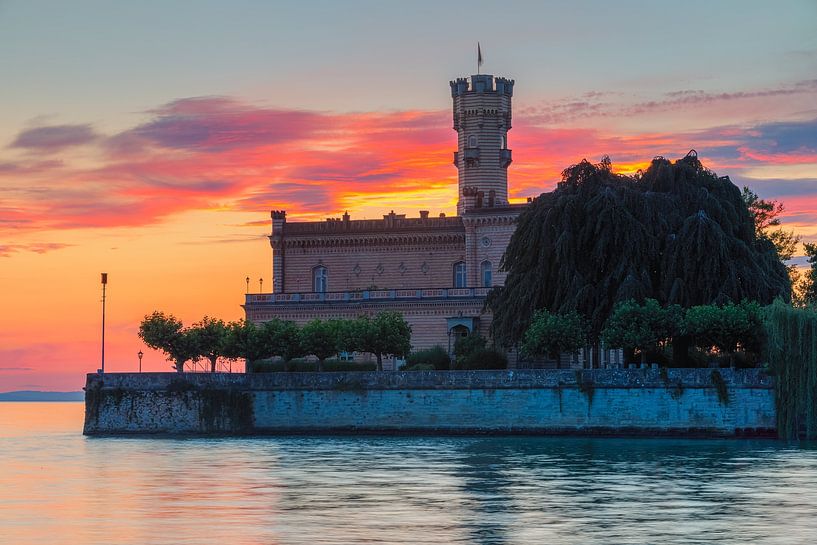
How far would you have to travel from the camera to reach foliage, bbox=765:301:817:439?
55000 mm

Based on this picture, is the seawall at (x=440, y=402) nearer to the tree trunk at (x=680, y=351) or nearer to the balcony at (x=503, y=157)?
the tree trunk at (x=680, y=351)

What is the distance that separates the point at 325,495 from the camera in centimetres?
3988

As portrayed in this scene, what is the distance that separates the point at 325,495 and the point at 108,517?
19.2ft

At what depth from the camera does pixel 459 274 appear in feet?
266

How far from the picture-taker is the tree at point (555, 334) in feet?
198

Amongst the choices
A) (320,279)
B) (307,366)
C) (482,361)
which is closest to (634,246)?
(482,361)

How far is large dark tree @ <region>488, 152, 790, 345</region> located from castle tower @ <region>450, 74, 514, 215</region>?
1756cm

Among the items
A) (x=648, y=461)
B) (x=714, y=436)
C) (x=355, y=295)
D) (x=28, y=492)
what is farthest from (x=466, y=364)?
(x=28, y=492)

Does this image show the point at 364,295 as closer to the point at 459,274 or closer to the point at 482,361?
the point at 459,274

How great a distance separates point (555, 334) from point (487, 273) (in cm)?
1891

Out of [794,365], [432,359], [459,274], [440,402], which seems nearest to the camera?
[794,365]

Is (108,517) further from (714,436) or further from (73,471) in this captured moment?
(714,436)

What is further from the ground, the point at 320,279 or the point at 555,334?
the point at 320,279

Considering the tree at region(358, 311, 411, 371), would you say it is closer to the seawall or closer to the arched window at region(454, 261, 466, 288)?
the seawall
